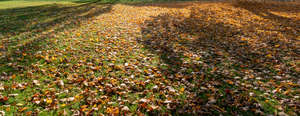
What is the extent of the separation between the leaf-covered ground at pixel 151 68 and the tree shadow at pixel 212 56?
24 mm

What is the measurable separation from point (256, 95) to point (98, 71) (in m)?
4.21

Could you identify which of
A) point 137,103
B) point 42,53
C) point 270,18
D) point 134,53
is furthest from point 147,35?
point 270,18

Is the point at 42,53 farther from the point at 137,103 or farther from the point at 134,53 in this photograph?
the point at 137,103

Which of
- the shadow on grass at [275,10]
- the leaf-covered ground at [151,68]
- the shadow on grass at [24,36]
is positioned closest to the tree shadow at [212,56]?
the leaf-covered ground at [151,68]

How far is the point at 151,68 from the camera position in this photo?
5.76 m

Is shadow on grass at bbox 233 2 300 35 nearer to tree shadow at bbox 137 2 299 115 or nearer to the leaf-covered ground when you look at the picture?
the leaf-covered ground

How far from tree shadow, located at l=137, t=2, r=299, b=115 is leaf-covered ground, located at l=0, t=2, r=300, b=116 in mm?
24

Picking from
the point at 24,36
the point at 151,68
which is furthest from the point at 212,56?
the point at 24,36

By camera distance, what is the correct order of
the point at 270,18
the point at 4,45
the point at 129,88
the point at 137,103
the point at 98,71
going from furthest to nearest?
the point at 270,18, the point at 4,45, the point at 98,71, the point at 129,88, the point at 137,103

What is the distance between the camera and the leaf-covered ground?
13.3 ft

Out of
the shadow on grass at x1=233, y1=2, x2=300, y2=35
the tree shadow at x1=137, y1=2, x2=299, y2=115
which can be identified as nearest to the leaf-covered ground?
the tree shadow at x1=137, y1=2, x2=299, y2=115

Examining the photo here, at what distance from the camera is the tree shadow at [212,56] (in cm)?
441

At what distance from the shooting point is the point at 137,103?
4.15 m

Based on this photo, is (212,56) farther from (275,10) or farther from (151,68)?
(275,10)
